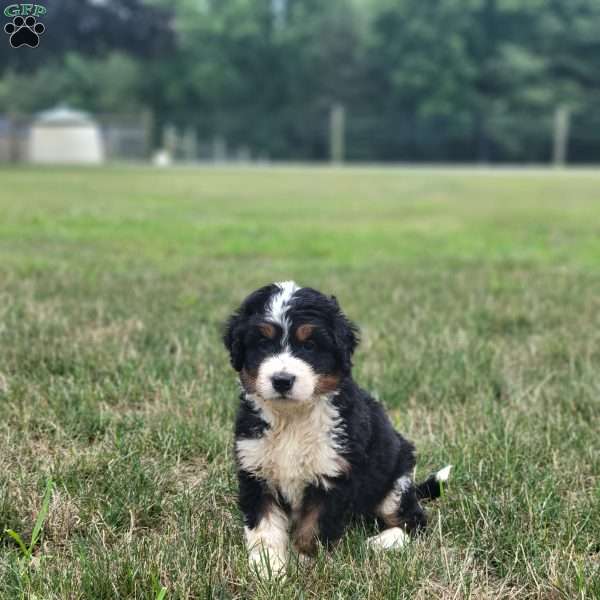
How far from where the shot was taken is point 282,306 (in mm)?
3006

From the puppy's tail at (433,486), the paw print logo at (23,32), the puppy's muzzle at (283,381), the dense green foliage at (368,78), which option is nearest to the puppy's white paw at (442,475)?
the puppy's tail at (433,486)

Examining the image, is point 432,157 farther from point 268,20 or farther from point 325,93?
point 268,20

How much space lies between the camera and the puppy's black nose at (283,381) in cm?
282

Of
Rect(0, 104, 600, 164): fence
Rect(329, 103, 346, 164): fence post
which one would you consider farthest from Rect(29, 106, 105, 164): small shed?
Rect(329, 103, 346, 164): fence post

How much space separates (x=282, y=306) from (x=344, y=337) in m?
0.26

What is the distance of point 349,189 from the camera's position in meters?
23.9

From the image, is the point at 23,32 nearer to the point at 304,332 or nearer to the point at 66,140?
the point at 304,332

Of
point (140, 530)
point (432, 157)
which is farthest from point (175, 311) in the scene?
point (432, 157)

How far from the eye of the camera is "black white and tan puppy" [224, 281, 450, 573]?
293 cm

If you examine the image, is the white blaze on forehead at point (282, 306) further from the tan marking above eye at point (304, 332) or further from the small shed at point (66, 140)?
the small shed at point (66, 140)

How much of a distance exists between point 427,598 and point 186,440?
1.61 metres

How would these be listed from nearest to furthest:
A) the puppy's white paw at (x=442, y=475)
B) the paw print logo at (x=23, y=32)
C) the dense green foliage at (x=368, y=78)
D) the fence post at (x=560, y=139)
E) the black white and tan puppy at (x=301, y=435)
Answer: the black white and tan puppy at (x=301, y=435) → the puppy's white paw at (x=442, y=475) → the paw print logo at (x=23, y=32) → the fence post at (x=560, y=139) → the dense green foliage at (x=368, y=78)

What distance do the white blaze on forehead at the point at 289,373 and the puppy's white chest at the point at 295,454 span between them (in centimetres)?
17

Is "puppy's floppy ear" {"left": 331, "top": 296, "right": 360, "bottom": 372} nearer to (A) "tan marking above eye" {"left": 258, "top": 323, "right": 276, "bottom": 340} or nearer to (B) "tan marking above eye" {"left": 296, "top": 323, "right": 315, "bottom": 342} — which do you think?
(B) "tan marking above eye" {"left": 296, "top": 323, "right": 315, "bottom": 342}
